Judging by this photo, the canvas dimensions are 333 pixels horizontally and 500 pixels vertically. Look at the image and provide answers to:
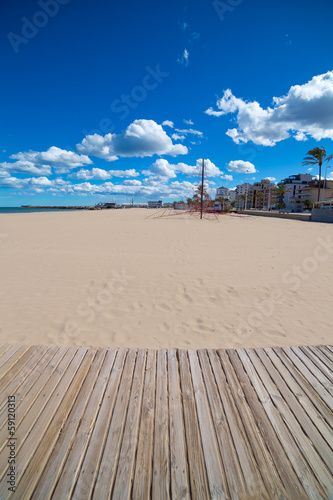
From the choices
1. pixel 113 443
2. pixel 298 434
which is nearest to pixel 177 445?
pixel 113 443

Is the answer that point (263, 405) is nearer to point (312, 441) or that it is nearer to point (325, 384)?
point (312, 441)

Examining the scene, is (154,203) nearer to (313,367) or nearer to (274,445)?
(313,367)

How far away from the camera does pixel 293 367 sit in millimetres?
2752

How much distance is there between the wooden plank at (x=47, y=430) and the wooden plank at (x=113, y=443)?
45cm

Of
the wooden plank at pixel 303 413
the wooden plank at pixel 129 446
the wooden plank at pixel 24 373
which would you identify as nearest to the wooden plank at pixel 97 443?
the wooden plank at pixel 129 446

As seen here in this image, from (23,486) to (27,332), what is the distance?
2.70 m

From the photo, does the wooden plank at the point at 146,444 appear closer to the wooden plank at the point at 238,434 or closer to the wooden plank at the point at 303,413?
the wooden plank at the point at 238,434

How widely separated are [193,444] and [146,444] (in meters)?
0.40

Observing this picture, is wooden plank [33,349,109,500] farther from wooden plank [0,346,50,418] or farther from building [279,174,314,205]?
building [279,174,314,205]

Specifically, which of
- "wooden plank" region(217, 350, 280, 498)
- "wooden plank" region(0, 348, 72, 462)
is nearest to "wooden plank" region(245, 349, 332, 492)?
"wooden plank" region(217, 350, 280, 498)

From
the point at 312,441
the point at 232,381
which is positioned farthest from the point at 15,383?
the point at 312,441

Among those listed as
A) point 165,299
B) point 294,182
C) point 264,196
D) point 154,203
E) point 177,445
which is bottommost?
point 165,299

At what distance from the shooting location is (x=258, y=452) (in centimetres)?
179

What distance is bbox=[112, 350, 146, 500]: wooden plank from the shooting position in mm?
1551
